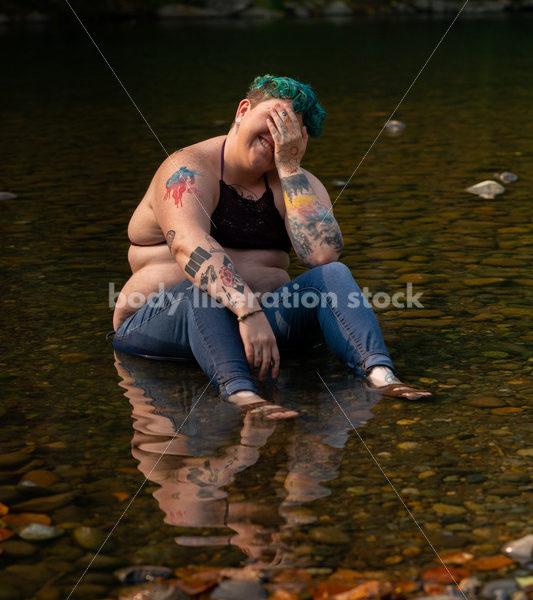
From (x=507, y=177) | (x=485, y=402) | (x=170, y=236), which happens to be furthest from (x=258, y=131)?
(x=507, y=177)

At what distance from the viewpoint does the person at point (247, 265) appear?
12.4ft

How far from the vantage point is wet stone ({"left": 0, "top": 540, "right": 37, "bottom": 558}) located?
269 cm

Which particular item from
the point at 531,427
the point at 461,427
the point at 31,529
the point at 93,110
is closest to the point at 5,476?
the point at 31,529

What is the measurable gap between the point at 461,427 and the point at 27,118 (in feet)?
33.4

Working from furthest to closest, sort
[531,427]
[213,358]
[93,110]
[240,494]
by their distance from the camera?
[93,110], [213,358], [531,427], [240,494]

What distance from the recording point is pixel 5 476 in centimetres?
318

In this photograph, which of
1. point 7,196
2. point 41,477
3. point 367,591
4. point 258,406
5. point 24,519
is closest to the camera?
point 367,591

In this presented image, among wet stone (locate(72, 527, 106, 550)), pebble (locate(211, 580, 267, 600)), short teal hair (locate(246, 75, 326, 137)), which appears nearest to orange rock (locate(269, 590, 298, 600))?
pebble (locate(211, 580, 267, 600))

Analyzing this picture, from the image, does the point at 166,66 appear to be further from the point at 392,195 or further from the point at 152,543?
the point at 152,543

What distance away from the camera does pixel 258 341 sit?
12.3 feet

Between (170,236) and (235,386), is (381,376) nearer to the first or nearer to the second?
(235,386)

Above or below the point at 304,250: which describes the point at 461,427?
below

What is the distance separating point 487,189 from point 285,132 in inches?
155

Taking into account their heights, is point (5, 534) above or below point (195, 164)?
below
